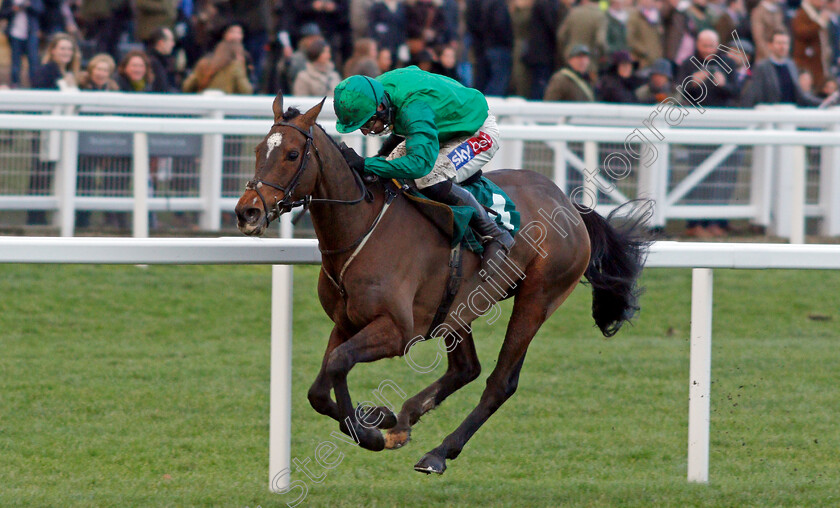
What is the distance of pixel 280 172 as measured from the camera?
13.3ft

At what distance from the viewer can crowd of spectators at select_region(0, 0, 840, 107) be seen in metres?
10.9

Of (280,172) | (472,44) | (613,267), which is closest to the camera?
(280,172)

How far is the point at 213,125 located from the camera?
313 inches

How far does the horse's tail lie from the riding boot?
66cm

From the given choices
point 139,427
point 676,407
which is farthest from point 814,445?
point 139,427

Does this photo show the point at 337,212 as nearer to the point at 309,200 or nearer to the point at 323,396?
the point at 309,200

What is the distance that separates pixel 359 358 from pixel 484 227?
2.44 ft

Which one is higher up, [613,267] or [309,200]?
[309,200]

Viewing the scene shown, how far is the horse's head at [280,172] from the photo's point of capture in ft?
12.9

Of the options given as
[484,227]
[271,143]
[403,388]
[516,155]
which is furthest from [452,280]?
[516,155]

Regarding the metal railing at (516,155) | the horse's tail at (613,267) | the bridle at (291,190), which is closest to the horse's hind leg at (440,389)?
the horse's tail at (613,267)

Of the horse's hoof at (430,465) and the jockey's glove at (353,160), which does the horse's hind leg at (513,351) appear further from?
the jockey's glove at (353,160)

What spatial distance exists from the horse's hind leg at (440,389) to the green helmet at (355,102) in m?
1.04

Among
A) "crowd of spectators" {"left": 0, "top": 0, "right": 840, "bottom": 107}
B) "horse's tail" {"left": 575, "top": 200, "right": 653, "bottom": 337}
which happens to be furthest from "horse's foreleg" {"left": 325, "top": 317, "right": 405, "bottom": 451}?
"crowd of spectators" {"left": 0, "top": 0, "right": 840, "bottom": 107}
